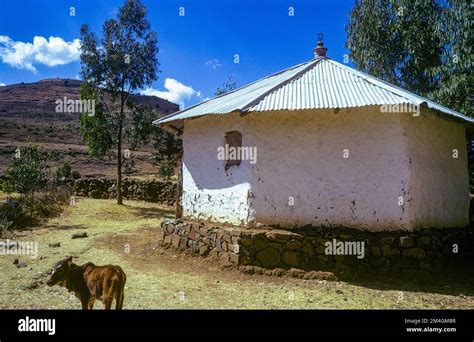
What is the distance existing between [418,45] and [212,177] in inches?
520

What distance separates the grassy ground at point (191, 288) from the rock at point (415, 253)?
0.62 meters

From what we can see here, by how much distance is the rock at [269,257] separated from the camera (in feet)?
26.4

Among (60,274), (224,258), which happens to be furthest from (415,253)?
(60,274)

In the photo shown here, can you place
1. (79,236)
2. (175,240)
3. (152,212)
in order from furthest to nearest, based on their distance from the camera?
(152,212)
(79,236)
(175,240)

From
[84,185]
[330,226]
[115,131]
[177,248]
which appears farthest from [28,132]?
[330,226]

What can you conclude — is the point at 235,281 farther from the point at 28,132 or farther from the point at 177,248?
the point at 28,132

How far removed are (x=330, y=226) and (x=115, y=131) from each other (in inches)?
600

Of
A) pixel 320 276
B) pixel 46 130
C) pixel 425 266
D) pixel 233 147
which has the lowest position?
pixel 320 276

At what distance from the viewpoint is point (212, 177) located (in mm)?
9453

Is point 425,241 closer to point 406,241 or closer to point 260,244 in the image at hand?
point 406,241

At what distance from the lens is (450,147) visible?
31.7 feet

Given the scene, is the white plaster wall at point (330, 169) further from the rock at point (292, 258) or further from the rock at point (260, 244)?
the rock at point (292, 258)

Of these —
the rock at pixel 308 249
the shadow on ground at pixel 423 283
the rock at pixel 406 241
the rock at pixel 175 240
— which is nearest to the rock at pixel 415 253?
the rock at pixel 406 241

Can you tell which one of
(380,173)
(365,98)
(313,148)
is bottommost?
(380,173)
